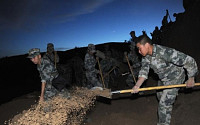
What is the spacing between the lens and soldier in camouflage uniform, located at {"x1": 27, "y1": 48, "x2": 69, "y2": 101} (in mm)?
3730

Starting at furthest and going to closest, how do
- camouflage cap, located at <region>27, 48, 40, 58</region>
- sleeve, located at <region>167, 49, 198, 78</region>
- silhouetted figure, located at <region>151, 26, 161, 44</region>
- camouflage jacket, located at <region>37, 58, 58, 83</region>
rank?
silhouetted figure, located at <region>151, 26, 161, 44</region>
camouflage jacket, located at <region>37, 58, 58, 83</region>
camouflage cap, located at <region>27, 48, 40, 58</region>
sleeve, located at <region>167, 49, 198, 78</region>

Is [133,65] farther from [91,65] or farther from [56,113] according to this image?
[56,113]

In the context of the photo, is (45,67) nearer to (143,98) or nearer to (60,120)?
(60,120)

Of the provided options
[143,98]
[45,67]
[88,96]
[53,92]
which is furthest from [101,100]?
[45,67]

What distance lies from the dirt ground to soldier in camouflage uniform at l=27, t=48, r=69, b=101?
1275mm

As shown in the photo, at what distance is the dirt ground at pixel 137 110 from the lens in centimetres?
387

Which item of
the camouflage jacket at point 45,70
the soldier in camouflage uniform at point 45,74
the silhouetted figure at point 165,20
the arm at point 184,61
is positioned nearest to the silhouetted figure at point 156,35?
the silhouetted figure at point 165,20

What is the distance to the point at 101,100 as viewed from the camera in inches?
242

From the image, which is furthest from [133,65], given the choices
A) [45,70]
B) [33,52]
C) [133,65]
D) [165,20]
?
[165,20]

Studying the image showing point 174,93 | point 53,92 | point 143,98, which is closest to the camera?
point 174,93

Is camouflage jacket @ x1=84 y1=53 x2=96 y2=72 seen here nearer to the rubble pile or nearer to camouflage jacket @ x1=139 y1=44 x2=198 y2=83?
the rubble pile

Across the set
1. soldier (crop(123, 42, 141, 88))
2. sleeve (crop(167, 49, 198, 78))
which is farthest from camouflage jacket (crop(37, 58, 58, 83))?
soldier (crop(123, 42, 141, 88))

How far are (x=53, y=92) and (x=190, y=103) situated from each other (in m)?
3.38

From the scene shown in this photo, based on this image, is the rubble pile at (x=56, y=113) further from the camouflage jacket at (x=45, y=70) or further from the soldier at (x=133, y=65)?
the soldier at (x=133, y=65)
